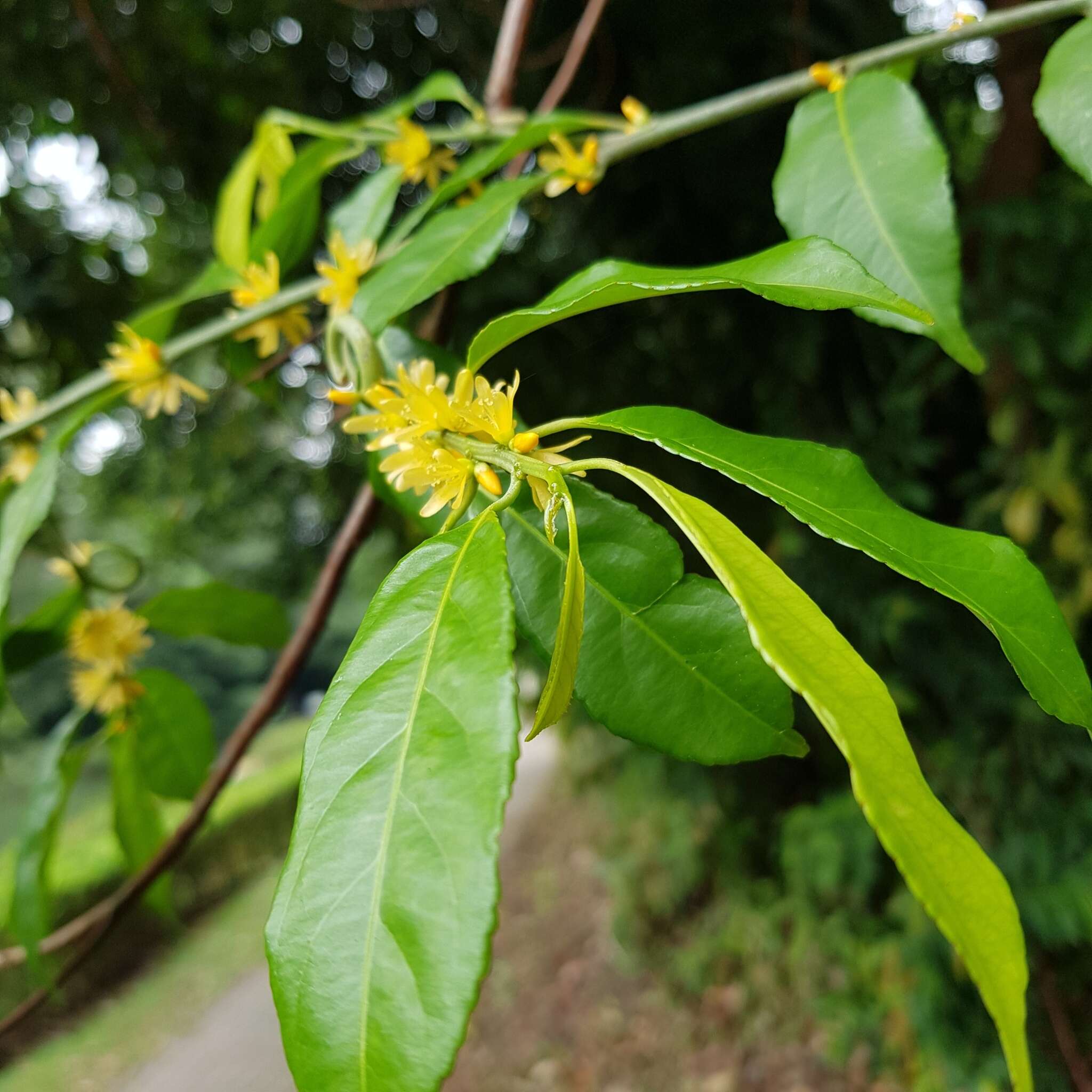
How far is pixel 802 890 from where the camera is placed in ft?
4.07

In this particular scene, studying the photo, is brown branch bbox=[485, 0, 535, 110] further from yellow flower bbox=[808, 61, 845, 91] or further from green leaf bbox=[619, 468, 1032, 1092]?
green leaf bbox=[619, 468, 1032, 1092]

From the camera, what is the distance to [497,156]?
1.22 ft

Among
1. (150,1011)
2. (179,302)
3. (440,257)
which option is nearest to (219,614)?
(179,302)

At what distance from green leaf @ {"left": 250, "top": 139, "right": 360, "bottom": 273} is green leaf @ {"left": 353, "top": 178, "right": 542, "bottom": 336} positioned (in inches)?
4.5

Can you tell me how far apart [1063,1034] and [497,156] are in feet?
3.51

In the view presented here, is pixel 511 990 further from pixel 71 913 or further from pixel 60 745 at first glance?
pixel 60 745

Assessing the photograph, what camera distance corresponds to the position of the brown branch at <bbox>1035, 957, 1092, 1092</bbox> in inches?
34.9

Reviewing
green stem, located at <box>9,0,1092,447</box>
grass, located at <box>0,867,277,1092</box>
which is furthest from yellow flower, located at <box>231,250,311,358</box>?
grass, located at <box>0,867,277,1092</box>

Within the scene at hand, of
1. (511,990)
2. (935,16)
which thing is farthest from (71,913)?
(935,16)

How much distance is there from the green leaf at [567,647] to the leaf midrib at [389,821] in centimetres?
3

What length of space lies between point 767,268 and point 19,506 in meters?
0.36

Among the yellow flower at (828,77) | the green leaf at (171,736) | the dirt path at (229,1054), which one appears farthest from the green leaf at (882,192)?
the dirt path at (229,1054)

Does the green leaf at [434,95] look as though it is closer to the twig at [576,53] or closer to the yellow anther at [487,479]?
the twig at [576,53]

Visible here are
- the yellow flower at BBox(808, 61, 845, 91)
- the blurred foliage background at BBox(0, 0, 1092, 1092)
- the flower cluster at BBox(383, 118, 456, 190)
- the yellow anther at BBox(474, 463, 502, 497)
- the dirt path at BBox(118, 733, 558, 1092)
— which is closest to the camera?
the yellow anther at BBox(474, 463, 502, 497)
